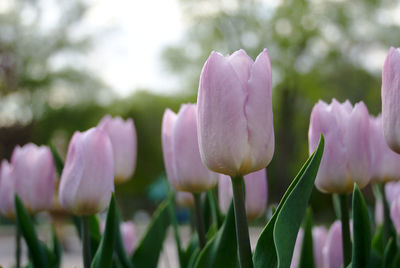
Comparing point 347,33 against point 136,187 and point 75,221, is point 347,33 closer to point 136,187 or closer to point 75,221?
point 136,187

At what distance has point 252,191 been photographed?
1.10 meters

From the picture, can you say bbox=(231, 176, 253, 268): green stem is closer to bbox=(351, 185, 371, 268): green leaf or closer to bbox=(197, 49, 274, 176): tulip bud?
bbox=(197, 49, 274, 176): tulip bud

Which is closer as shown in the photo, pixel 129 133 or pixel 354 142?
pixel 354 142

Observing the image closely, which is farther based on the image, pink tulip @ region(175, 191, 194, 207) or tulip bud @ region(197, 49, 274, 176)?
pink tulip @ region(175, 191, 194, 207)

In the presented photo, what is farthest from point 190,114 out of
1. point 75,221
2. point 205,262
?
point 75,221

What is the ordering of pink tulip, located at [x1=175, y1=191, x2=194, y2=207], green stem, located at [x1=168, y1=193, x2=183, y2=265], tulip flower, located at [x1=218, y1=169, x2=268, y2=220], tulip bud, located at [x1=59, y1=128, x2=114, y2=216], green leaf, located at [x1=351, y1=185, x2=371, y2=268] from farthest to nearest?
pink tulip, located at [x1=175, y1=191, x2=194, y2=207] → green stem, located at [x1=168, y1=193, x2=183, y2=265] → tulip flower, located at [x1=218, y1=169, x2=268, y2=220] → tulip bud, located at [x1=59, y1=128, x2=114, y2=216] → green leaf, located at [x1=351, y1=185, x2=371, y2=268]

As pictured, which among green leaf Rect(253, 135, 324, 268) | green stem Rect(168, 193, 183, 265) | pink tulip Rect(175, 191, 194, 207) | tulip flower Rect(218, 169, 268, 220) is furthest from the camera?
pink tulip Rect(175, 191, 194, 207)

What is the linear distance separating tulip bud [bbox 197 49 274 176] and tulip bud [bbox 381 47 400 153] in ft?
0.60

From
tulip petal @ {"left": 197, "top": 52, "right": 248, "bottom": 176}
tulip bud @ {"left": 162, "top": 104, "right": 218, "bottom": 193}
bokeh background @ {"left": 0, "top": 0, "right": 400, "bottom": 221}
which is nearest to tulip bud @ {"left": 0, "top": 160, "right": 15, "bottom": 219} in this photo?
tulip bud @ {"left": 162, "top": 104, "right": 218, "bottom": 193}

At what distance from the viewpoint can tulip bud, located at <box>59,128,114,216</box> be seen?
3.22 feet

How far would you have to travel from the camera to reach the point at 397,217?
1137 mm

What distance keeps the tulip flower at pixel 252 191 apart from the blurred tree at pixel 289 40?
1577 centimetres

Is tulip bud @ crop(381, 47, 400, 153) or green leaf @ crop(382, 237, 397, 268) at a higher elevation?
tulip bud @ crop(381, 47, 400, 153)

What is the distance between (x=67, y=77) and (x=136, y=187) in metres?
6.65
